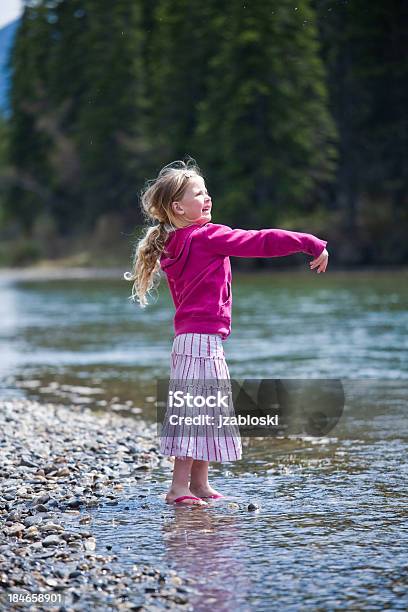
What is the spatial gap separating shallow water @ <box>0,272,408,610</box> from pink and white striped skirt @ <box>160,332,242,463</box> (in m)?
0.26

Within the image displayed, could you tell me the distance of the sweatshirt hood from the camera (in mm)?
4930

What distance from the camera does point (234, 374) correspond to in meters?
11.1

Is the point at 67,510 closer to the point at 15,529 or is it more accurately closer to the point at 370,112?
the point at 15,529

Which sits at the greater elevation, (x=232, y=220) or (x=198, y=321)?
(x=232, y=220)

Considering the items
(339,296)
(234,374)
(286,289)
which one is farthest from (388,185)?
(234,374)

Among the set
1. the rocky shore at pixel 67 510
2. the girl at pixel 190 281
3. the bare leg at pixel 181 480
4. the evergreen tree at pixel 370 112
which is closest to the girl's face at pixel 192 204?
the girl at pixel 190 281

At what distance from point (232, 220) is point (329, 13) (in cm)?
861

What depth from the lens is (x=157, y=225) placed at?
505 cm

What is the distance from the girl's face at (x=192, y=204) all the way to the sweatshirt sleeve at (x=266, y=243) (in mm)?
185

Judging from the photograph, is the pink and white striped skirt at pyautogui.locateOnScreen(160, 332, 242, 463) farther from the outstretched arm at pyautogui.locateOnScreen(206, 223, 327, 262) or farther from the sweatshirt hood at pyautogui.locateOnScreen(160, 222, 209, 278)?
the outstretched arm at pyautogui.locateOnScreen(206, 223, 327, 262)

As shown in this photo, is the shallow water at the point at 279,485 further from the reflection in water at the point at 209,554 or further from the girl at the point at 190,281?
the girl at the point at 190,281

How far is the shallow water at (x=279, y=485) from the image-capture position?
3.84 metres

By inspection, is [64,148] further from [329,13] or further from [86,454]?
[86,454]

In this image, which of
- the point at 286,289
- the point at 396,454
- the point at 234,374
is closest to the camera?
the point at 396,454
